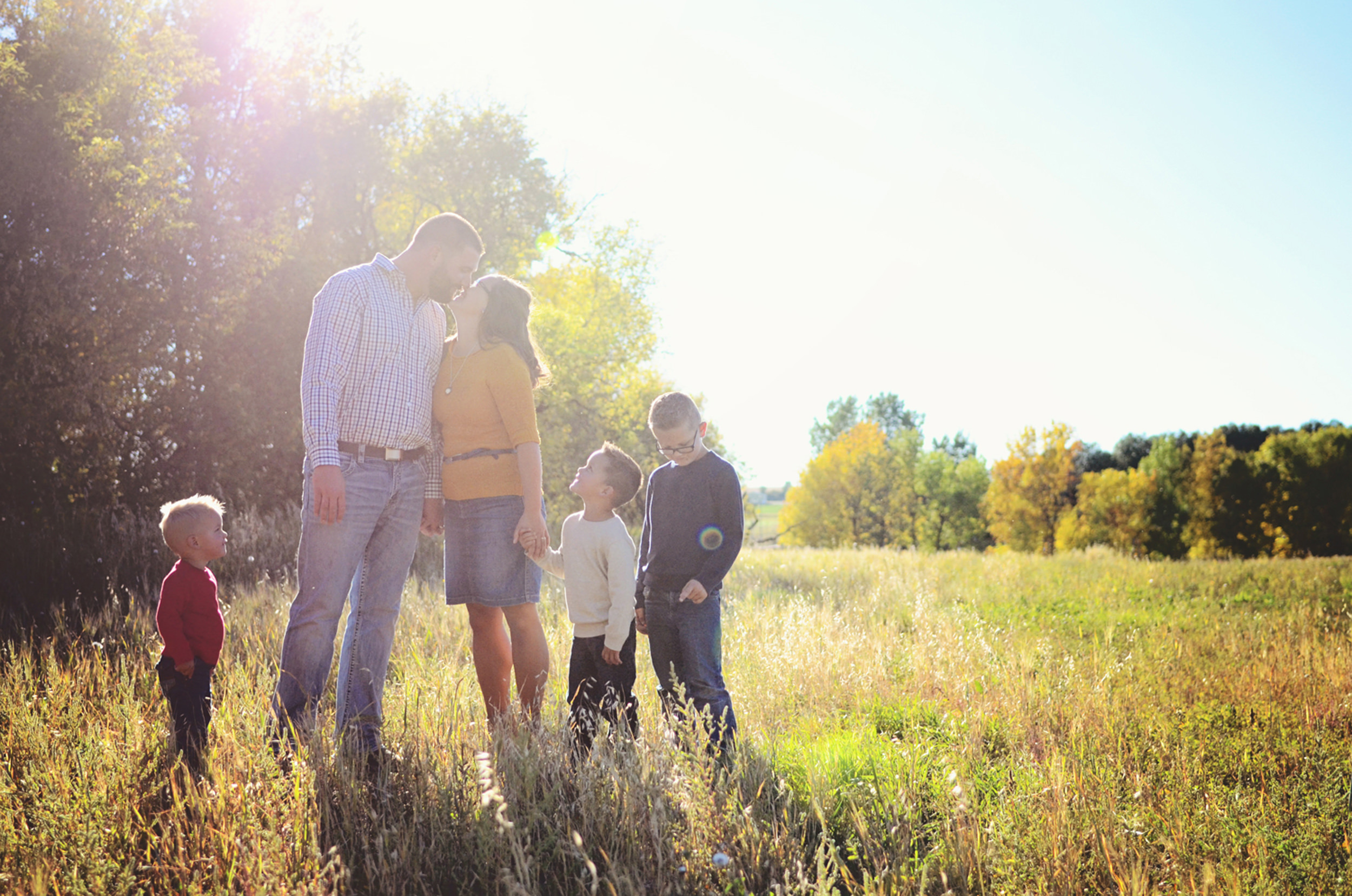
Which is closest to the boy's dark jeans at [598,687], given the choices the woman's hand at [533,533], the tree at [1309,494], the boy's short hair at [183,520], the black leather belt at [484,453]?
the woman's hand at [533,533]

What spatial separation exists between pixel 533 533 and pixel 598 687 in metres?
0.82

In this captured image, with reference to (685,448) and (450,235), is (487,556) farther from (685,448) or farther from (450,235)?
(450,235)

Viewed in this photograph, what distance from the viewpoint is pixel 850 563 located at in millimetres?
14609

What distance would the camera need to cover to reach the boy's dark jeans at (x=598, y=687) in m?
3.48

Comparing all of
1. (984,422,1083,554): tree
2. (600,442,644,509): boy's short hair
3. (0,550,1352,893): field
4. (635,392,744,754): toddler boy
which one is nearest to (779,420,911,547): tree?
(984,422,1083,554): tree

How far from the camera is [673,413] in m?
3.76

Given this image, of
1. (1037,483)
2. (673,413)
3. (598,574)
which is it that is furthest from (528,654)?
(1037,483)

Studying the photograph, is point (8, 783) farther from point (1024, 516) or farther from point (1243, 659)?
point (1024, 516)

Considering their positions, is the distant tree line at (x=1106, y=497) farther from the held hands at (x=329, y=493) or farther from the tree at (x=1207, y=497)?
the held hands at (x=329, y=493)

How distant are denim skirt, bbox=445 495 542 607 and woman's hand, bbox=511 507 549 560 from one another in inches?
3.2

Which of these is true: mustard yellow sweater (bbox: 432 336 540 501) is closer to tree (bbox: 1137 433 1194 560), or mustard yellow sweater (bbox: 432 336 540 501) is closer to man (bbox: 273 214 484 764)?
man (bbox: 273 214 484 764)

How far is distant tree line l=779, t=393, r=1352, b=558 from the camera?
41312 mm

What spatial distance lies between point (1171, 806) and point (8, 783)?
4.45m

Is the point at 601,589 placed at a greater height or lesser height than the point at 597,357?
lesser
